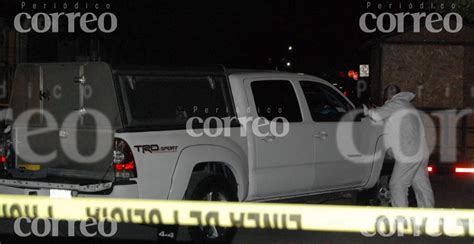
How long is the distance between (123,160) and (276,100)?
2176 mm

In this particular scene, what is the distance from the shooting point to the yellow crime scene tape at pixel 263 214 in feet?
13.2

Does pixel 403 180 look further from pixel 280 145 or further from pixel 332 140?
pixel 280 145

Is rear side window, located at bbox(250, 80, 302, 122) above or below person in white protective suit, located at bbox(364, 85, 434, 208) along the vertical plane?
above

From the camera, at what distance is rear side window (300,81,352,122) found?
8.75 metres

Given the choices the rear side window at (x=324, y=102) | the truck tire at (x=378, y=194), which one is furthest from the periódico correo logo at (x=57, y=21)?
the truck tire at (x=378, y=194)

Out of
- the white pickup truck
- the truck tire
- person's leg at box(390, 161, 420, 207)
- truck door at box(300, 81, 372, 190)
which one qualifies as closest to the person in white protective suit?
person's leg at box(390, 161, 420, 207)

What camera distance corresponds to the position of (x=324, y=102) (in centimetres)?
903

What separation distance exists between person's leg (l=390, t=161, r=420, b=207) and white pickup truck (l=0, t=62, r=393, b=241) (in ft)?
2.08

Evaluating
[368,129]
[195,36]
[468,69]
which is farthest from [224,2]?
[368,129]

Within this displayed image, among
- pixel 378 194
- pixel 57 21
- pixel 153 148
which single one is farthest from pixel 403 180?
pixel 57 21

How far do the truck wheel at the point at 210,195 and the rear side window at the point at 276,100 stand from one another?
3.13 feet

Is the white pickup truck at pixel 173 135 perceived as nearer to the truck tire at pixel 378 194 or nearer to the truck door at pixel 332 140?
the truck door at pixel 332 140

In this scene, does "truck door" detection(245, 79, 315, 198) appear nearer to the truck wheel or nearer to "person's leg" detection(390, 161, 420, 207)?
the truck wheel

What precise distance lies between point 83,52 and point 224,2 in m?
4.87
